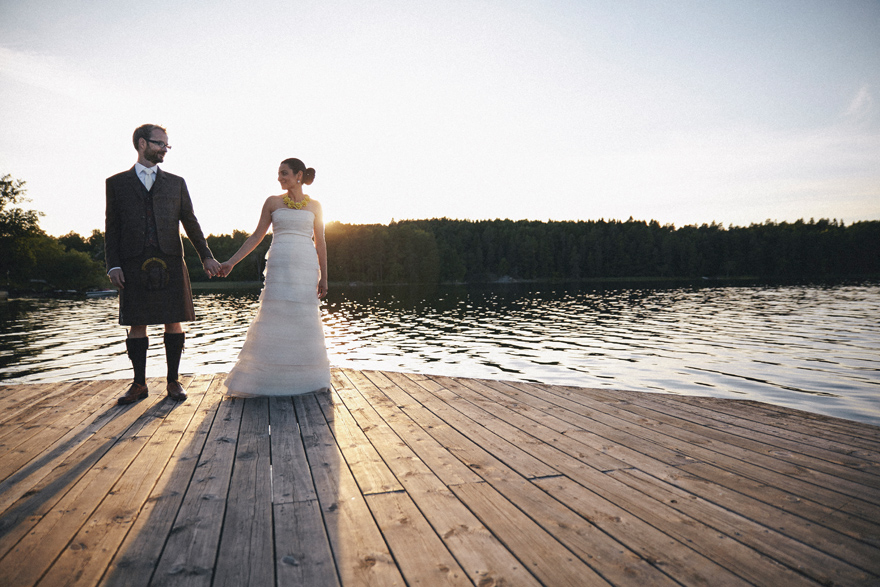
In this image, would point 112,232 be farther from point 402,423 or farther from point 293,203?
point 402,423

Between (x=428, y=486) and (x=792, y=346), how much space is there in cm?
1643

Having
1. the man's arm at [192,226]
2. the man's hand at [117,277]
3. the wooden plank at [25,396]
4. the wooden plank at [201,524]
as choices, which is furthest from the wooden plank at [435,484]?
the wooden plank at [25,396]

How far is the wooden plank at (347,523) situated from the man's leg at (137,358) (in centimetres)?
206

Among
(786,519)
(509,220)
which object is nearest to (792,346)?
(786,519)

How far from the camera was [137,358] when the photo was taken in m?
4.30

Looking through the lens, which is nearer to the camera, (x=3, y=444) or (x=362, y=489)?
(x=362, y=489)

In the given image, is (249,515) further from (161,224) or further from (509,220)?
(509,220)

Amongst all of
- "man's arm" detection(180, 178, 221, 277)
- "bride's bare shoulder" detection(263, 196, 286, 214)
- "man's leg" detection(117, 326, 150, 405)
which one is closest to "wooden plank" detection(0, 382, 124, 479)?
"man's leg" detection(117, 326, 150, 405)

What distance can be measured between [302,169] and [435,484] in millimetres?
3511

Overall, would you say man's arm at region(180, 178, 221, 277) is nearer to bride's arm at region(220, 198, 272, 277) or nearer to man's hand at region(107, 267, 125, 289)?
bride's arm at region(220, 198, 272, 277)

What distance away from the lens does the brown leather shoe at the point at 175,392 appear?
438cm

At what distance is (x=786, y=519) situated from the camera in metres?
2.14

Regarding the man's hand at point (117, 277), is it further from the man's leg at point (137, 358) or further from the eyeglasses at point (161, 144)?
the eyeglasses at point (161, 144)

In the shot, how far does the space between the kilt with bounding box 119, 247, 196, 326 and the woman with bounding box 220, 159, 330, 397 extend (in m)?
0.46
